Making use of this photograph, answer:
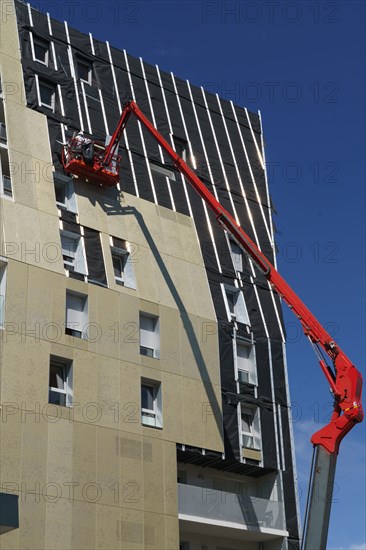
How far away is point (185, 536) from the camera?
43.1 meters

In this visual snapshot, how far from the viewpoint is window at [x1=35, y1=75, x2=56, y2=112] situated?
47.5 metres

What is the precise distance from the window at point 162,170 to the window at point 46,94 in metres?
6.52

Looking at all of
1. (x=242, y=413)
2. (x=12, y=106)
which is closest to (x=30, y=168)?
(x=12, y=106)

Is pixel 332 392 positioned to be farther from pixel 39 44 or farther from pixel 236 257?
pixel 39 44

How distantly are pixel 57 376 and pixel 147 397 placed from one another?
494cm

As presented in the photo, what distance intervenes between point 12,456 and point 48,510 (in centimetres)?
259

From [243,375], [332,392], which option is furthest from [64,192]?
[332,392]

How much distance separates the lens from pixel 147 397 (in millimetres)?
43000

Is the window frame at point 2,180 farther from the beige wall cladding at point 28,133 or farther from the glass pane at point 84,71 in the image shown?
the glass pane at point 84,71

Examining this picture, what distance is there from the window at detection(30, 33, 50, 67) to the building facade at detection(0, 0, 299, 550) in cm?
10

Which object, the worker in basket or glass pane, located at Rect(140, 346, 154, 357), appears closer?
glass pane, located at Rect(140, 346, 154, 357)

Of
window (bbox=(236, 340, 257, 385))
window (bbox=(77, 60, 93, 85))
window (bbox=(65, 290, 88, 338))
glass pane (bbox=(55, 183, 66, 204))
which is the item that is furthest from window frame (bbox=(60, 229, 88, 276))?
window (bbox=(77, 60, 93, 85))

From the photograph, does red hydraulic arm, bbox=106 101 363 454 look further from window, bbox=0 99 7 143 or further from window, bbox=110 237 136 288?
window, bbox=0 99 7 143

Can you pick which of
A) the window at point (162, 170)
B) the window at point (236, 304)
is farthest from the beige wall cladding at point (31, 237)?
the window at point (236, 304)
